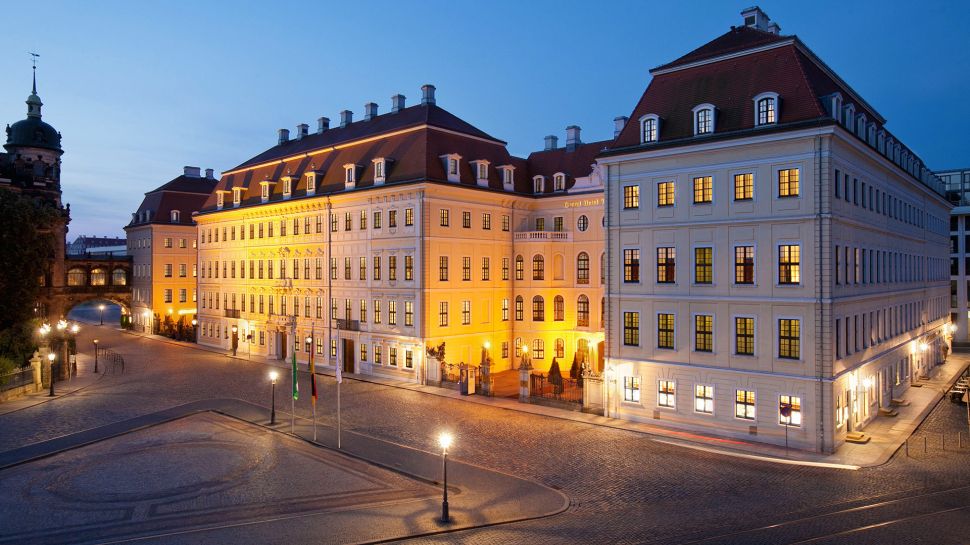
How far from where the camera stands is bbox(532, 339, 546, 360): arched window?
4788 cm

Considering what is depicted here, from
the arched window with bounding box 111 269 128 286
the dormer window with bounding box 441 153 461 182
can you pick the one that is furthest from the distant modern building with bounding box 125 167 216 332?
the dormer window with bounding box 441 153 461 182

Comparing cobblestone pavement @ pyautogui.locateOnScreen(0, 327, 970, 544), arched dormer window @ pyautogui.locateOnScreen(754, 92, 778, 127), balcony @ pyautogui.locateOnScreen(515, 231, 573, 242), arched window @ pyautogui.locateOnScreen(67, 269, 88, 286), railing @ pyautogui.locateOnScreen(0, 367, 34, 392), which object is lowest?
cobblestone pavement @ pyautogui.locateOnScreen(0, 327, 970, 544)

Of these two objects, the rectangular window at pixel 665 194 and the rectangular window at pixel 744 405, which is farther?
the rectangular window at pixel 665 194

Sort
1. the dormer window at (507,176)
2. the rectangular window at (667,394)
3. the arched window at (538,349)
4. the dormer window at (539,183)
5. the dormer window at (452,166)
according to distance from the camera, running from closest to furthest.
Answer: the rectangular window at (667,394), the dormer window at (452,166), the dormer window at (507,176), the arched window at (538,349), the dormer window at (539,183)

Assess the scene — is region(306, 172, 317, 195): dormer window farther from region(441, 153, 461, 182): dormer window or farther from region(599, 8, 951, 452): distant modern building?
region(599, 8, 951, 452): distant modern building

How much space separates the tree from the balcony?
3355 cm

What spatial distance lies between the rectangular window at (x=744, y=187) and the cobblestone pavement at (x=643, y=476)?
10978 mm

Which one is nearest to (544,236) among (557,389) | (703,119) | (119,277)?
(557,389)

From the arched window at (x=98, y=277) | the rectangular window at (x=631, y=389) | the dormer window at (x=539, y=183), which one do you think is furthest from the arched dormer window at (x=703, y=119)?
the arched window at (x=98, y=277)

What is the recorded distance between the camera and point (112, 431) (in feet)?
96.5

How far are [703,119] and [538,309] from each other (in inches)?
880

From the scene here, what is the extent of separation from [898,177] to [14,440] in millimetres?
45539

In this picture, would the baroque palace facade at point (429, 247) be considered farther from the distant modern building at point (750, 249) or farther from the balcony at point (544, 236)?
the distant modern building at point (750, 249)

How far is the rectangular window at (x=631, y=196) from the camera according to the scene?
3131 cm
